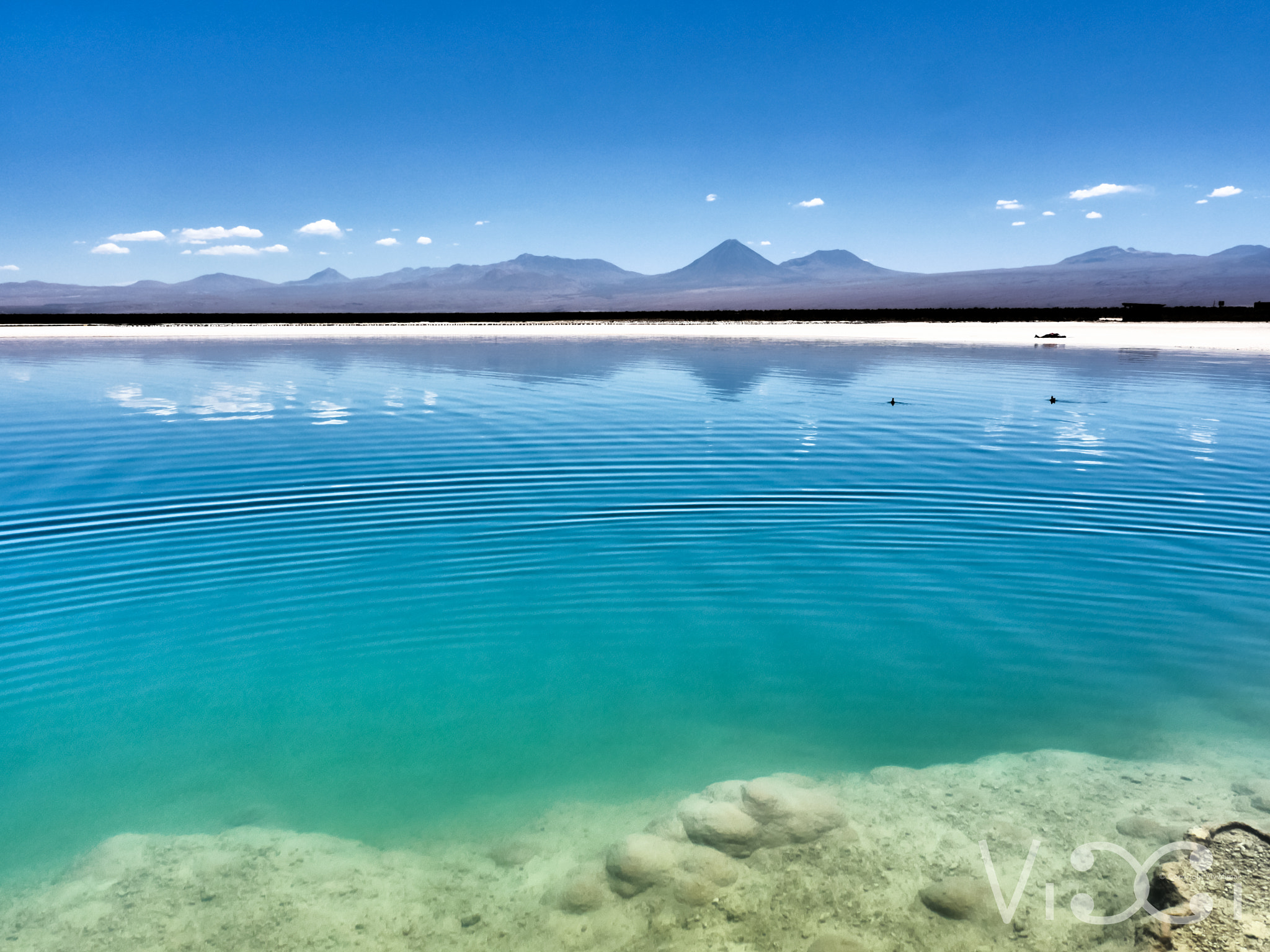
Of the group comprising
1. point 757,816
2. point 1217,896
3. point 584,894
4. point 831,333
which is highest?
point 831,333

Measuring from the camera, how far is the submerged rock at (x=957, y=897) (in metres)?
5.18

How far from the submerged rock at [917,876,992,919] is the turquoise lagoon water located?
1510 millimetres

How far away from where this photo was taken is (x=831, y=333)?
308 ft

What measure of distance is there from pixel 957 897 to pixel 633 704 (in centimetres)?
332

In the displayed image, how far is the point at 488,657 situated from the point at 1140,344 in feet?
248

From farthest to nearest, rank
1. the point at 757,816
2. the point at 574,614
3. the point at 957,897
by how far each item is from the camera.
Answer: the point at 574,614, the point at 757,816, the point at 957,897

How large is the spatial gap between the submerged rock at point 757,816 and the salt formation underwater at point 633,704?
0.09ft

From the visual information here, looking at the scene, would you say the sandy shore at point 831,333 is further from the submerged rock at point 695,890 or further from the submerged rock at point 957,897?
the submerged rock at point 695,890

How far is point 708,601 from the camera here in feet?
32.9

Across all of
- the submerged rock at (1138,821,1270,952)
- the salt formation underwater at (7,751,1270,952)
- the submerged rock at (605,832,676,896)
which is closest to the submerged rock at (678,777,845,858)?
the salt formation underwater at (7,751,1270,952)

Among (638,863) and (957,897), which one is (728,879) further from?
(957,897)

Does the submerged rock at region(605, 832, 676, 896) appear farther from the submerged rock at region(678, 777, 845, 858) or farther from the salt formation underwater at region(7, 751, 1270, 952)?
the submerged rock at region(678, 777, 845, 858)

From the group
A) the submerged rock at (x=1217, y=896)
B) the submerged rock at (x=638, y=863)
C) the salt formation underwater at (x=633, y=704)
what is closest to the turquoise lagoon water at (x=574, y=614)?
the salt formation underwater at (x=633, y=704)

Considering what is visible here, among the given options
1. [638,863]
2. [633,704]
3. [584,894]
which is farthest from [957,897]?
[633,704]
